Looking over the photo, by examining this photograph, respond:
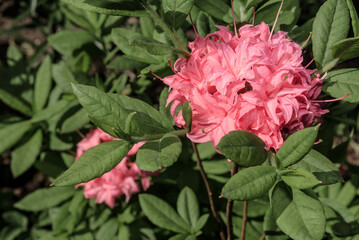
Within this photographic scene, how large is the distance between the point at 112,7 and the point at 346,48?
0.55m

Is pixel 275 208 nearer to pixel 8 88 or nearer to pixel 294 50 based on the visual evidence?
pixel 294 50

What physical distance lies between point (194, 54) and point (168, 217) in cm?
73

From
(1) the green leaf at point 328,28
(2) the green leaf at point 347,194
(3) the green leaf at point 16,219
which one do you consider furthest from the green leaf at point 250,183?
(3) the green leaf at point 16,219

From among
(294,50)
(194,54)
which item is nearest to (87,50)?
(194,54)

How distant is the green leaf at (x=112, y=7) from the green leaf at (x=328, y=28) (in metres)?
0.45

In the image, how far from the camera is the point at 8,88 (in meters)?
1.93

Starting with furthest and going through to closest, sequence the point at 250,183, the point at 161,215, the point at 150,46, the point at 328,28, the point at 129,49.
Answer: the point at 161,215 → the point at 129,49 → the point at 328,28 → the point at 150,46 → the point at 250,183

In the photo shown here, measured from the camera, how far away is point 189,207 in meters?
1.48

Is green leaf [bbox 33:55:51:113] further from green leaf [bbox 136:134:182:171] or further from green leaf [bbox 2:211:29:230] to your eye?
green leaf [bbox 136:134:182:171]

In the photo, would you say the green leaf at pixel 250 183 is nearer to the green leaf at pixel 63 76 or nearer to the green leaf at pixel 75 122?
the green leaf at pixel 75 122

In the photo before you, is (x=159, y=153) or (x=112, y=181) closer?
(x=159, y=153)

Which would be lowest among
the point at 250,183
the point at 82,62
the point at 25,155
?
the point at 25,155

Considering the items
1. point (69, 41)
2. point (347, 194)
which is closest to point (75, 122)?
point (69, 41)

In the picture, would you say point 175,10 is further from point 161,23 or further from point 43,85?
point 43,85
